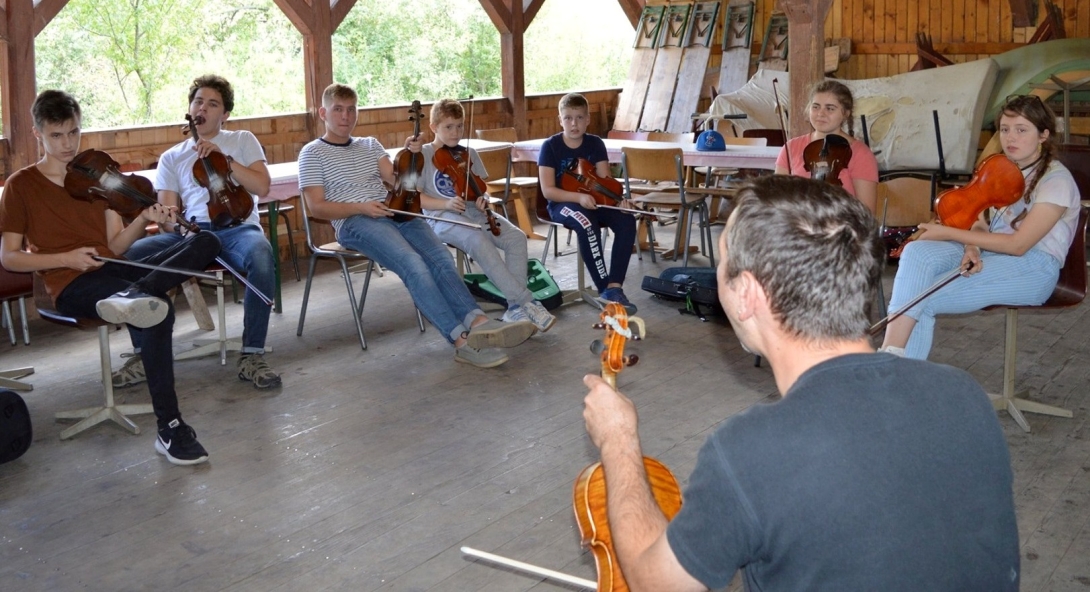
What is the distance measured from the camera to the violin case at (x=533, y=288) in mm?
5301

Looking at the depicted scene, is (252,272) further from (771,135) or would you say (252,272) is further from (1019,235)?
(771,135)

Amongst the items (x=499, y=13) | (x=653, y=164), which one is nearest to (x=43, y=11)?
(x=653, y=164)

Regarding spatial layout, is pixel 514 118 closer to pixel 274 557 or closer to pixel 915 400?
pixel 274 557

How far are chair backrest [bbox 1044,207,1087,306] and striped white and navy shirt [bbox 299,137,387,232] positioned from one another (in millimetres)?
2809

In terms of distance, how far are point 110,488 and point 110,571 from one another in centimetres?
58

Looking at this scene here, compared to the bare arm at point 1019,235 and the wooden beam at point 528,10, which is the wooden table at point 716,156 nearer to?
the wooden beam at point 528,10

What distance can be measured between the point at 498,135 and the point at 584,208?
234cm

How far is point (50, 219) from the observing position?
12.3 feet

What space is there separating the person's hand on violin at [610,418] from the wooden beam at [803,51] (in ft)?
14.3

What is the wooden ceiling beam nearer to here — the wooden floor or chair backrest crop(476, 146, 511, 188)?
the wooden floor

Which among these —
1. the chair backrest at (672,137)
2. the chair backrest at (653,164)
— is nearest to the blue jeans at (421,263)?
the chair backrest at (653,164)

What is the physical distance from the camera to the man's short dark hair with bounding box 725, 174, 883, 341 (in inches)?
53.2

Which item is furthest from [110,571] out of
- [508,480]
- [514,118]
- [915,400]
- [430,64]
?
[430,64]

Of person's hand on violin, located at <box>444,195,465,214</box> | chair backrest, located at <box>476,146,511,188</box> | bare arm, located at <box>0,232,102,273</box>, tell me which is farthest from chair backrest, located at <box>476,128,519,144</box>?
bare arm, located at <box>0,232,102,273</box>
